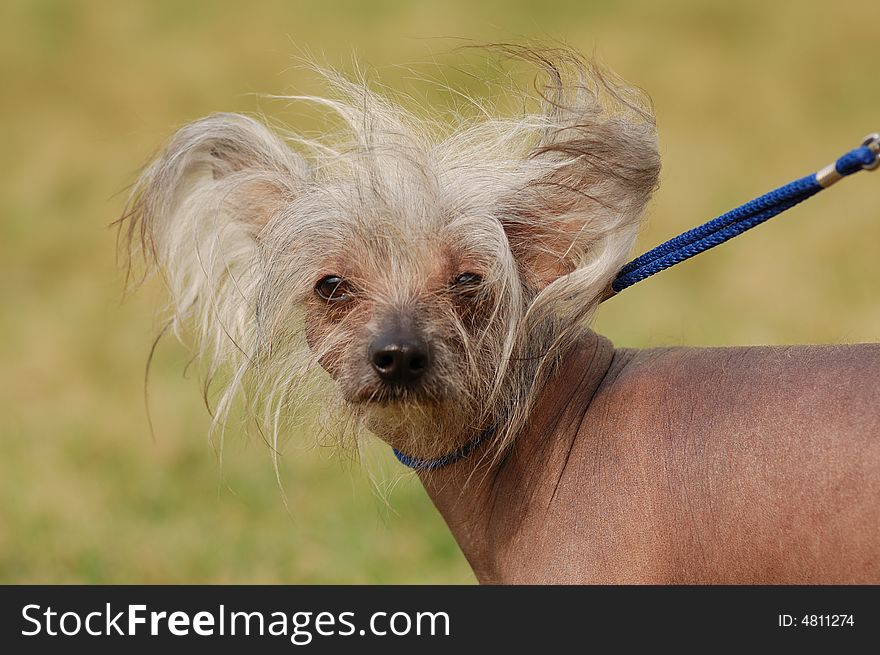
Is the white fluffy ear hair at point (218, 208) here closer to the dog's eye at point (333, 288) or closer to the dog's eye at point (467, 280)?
the dog's eye at point (333, 288)

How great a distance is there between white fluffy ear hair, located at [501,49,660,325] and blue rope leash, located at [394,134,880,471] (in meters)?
0.06

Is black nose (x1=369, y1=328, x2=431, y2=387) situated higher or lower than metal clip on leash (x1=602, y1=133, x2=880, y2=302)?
lower

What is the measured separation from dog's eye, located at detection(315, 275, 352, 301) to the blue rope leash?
391mm

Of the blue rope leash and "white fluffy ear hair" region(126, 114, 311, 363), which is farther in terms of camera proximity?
"white fluffy ear hair" region(126, 114, 311, 363)

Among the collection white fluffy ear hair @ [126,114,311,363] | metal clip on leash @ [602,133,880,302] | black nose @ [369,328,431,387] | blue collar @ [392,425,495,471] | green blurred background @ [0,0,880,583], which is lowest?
blue collar @ [392,425,495,471]

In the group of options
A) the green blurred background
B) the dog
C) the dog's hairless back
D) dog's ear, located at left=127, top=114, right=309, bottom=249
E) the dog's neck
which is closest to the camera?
the dog's hairless back

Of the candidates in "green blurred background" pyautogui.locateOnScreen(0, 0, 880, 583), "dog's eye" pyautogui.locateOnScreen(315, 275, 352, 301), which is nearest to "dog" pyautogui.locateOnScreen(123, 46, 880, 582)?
"dog's eye" pyautogui.locateOnScreen(315, 275, 352, 301)

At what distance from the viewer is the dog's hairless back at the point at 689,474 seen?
2072 mm

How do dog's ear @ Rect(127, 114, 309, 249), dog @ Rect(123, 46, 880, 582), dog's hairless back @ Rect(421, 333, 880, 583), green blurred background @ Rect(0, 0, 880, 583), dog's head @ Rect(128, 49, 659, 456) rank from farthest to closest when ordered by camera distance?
green blurred background @ Rect(0, 0, 880, 583), dog's ear @ Rect(127, 114, 309, 249), dog's head @ Rect(128, 49, 659, 456), dog @ Rect(123, 46, 880, 582), dog's hairless back @ Rect(421, 333, 880, 583)

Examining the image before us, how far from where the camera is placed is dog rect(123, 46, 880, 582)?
2199mm

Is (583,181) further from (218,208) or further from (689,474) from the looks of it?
(218,208)

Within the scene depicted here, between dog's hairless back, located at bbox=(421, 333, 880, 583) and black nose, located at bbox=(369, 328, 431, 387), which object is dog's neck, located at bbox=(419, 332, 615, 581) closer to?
dog's hairless back, located at bbox=(421, 333, 880, 583)

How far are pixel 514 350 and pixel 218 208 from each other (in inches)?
32.8

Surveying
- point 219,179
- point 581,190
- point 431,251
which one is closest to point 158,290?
point 219,179
